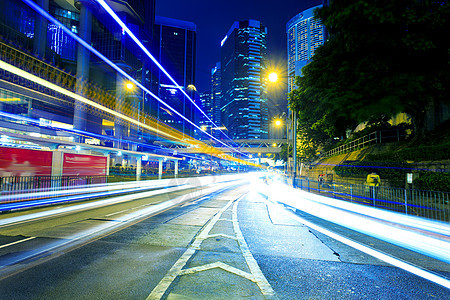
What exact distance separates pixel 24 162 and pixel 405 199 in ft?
69.1

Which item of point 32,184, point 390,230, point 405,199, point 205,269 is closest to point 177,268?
point 205,269

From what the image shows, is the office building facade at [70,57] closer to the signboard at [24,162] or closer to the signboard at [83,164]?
the signboard at [83,164]

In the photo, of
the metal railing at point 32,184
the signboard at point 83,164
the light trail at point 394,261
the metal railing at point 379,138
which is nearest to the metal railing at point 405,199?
the light trail at point 394,261

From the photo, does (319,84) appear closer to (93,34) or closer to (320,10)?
(320,10)

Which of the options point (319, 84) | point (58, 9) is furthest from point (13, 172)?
point (58, 9)

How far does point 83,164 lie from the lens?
806 inches

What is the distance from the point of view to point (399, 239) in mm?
7168

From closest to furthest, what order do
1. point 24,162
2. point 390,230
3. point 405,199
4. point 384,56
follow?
point 384,56, point 390,230, point 405,199, point 24,162

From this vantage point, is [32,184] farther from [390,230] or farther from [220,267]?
[390,230]

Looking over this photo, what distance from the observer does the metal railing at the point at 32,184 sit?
1208cm

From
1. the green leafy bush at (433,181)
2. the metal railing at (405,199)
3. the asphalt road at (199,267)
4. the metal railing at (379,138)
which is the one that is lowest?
the asphalt road at (199,267)

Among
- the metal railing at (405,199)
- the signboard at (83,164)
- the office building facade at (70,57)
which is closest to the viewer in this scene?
the metal railing at (405,199)

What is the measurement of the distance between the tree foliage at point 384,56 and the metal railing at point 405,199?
3.74m

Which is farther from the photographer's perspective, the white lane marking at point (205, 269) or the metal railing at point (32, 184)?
the metal railing at point (32, 184)
